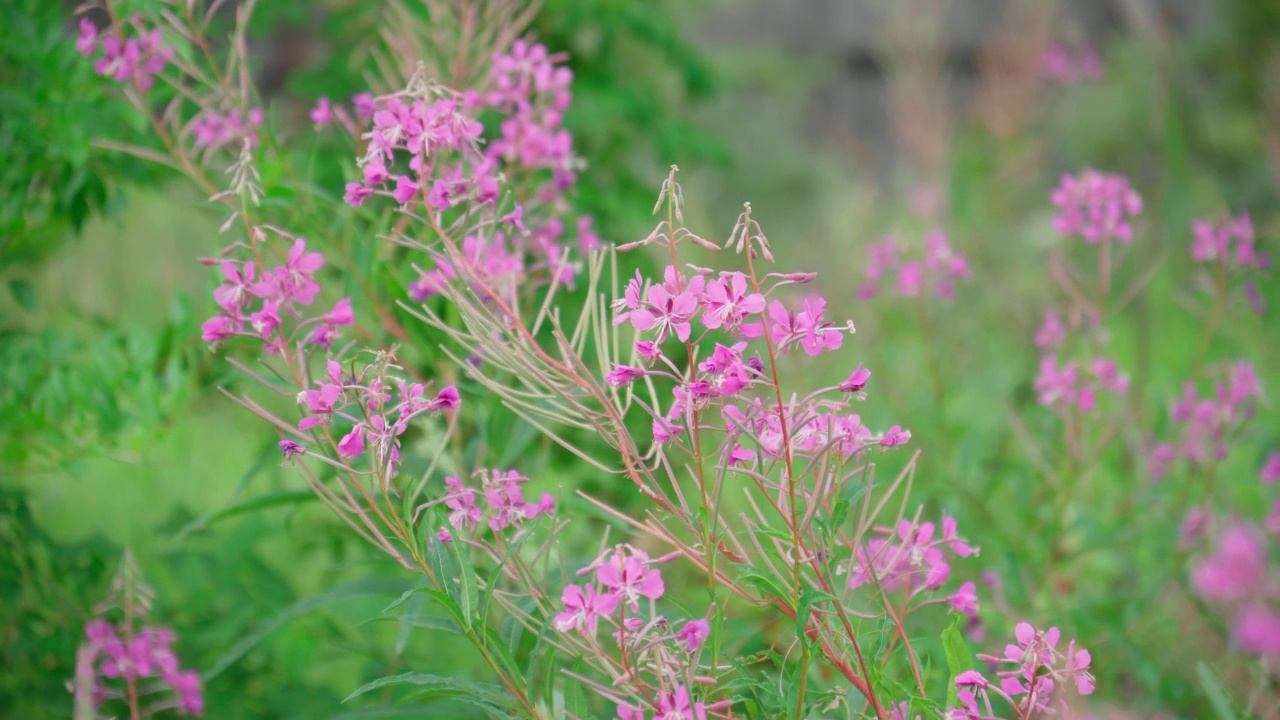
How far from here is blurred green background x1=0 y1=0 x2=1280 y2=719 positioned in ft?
5.02

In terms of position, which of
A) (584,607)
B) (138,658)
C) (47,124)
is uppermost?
(47,124)

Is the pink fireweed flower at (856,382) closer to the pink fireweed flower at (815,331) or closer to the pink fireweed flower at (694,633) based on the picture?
the pink fireweed flower at (815,331)

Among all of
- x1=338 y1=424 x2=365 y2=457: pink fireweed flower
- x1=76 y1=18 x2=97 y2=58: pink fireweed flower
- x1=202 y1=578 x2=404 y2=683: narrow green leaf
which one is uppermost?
x1=76 y1=18 x2=97 y2=58: pink fireweed flower

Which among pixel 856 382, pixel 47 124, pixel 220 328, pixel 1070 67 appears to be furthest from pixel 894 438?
pixel 1070 67

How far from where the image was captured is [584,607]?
870 mm

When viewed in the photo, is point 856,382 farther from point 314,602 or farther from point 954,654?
point 314,602

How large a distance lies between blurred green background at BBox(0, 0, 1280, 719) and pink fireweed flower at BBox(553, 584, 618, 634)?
8.2 inches

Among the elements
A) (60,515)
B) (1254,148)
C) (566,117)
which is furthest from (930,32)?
(60,515)

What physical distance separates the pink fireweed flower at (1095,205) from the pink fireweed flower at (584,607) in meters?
1.20

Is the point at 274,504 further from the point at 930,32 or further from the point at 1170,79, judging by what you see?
the point at 930,32

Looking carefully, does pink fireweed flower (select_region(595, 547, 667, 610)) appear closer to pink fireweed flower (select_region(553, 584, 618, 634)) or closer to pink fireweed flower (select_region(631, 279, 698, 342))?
pink fireweed flower (select_region(553, 584, 618, 634))

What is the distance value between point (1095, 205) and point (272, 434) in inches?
70.2

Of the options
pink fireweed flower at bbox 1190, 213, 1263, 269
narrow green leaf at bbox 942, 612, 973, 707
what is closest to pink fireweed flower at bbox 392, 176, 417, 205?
narrow green leaf at bbox 942, 612, 973, 707

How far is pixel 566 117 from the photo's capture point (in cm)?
225
